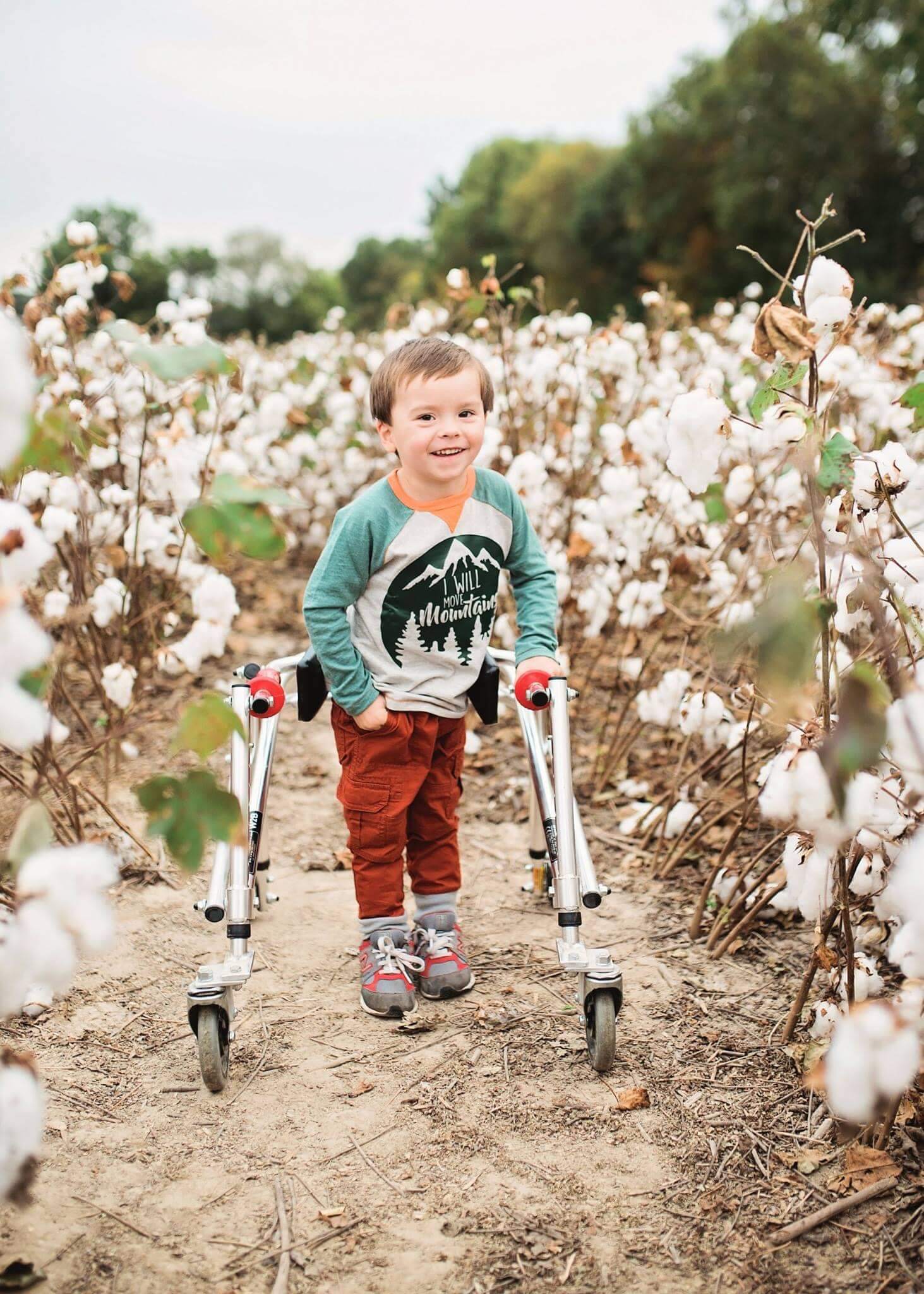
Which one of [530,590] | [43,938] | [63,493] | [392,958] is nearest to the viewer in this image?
[43,938]

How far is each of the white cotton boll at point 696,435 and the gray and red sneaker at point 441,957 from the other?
47.3 inches

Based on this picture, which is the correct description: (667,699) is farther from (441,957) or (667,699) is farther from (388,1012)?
(388,1012)

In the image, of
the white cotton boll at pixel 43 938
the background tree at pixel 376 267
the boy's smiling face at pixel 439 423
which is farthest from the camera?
the background tree at pixel 376 267

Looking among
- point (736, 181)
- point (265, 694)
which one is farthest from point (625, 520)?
point (736, 181)

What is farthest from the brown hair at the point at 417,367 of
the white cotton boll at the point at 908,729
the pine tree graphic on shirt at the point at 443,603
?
the white cotton boll at the point at 908,729

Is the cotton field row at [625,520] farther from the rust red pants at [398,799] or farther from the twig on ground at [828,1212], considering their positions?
the rust red pants at [398,799]

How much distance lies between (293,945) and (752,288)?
4.03 meters

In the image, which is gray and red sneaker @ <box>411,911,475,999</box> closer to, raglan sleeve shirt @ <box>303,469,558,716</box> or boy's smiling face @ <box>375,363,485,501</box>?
raglan sleeve shirt @ <box>303,469,558,716</box>

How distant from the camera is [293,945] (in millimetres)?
2660

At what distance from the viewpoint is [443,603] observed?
89.4 inches

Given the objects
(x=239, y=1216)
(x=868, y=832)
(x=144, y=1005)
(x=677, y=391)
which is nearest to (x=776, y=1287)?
(x=868, y=832)

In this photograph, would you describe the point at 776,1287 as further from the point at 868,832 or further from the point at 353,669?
the point at 353,669

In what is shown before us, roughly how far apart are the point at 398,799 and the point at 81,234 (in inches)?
83.9

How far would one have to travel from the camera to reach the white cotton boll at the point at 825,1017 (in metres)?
1.99
